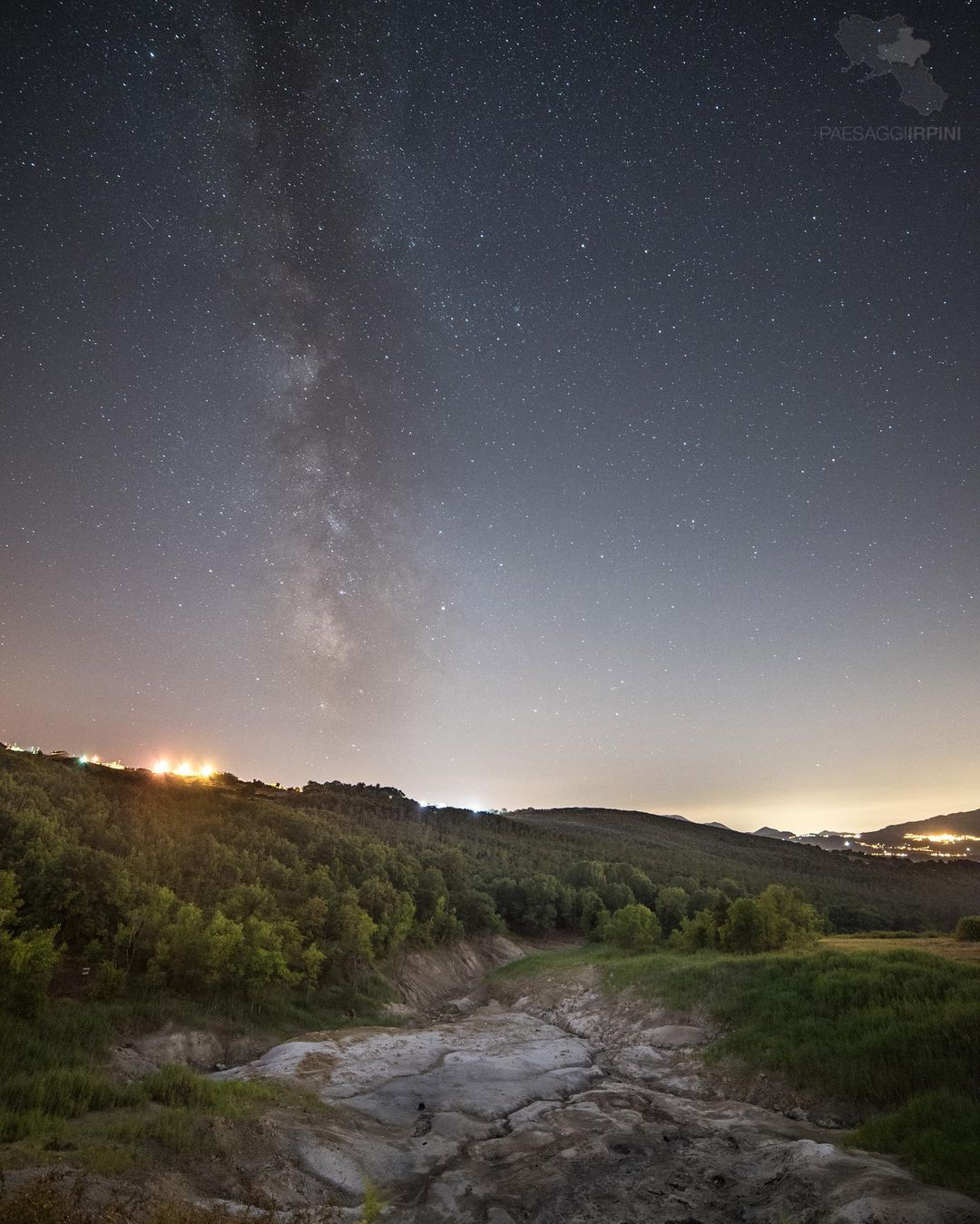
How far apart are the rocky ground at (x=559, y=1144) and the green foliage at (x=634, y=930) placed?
1564 cm

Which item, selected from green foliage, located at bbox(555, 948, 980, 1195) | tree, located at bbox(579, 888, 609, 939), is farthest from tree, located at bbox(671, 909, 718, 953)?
tree, located at bbox(579, 888, 609, 939)

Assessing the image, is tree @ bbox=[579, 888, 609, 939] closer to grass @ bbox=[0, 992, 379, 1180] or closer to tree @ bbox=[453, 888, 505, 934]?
tree @ bbox=[453, 888, 505, 934]

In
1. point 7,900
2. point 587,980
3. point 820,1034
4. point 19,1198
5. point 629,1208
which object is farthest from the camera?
point 587,980

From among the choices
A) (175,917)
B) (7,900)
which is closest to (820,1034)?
(175,917)

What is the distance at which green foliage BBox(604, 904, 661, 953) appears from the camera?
35.7 metres

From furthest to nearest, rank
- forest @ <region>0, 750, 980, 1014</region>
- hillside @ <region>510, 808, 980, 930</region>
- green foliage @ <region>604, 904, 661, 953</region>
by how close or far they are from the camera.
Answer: hillside @ <region>510, 808, 980, 930</region>, green foliage @ <region>604, 904, 661, 953</region>, forest @ <region>0, 750, 980, 1014</region>

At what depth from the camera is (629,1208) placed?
9.39 m

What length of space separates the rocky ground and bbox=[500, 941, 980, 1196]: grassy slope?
994 millimetres

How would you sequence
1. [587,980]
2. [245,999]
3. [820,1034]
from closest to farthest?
[820,1034] < [245,999] < [587,980]

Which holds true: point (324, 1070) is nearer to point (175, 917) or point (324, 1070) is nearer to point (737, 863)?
point (175, 917)

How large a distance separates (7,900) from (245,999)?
8.90 metres

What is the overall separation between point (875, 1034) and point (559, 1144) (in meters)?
8.56

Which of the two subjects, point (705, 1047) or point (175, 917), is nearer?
point (705, 1047)

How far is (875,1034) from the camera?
14.7 m
